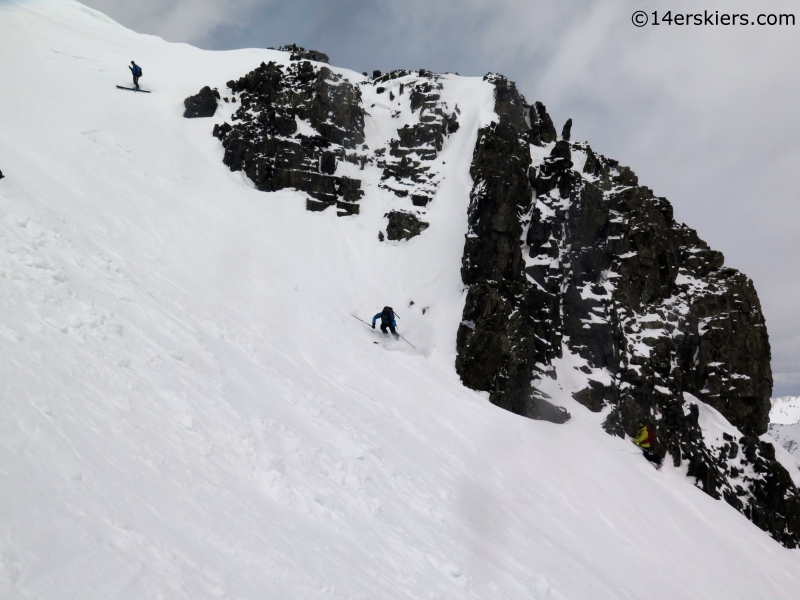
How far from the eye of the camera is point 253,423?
9430 millimetres

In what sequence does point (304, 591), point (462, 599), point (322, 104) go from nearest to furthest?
point (304, 591), point (462, 599), point (322, 104)

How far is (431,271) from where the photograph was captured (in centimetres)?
2752

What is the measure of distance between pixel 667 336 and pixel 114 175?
36239mm

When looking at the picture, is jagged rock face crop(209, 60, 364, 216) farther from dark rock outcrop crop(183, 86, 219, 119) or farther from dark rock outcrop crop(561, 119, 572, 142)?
dark rock outcrop crop(561, 119, 572, 142)

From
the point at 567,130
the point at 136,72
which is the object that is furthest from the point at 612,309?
the point at 136,72

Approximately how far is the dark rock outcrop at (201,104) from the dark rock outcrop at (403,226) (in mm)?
16430

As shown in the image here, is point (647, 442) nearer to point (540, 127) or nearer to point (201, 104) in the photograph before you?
point (540, 127)

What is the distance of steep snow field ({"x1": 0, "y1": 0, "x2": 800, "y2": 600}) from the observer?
221 inches

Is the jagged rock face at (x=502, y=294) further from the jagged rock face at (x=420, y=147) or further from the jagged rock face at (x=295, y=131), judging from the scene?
the jagged rock face at (x=295, y=131)

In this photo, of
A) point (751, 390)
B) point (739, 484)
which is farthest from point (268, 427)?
point (751, 390)

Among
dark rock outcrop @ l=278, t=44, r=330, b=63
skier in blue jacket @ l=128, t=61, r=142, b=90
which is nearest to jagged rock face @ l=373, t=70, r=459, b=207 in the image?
dark rock outcrop @ l=278, t=44, r=330, b=63

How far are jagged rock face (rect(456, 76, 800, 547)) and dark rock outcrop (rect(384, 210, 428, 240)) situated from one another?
3.80 metres

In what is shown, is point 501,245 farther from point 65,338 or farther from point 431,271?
point 65,338

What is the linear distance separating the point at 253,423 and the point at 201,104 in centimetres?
3180
